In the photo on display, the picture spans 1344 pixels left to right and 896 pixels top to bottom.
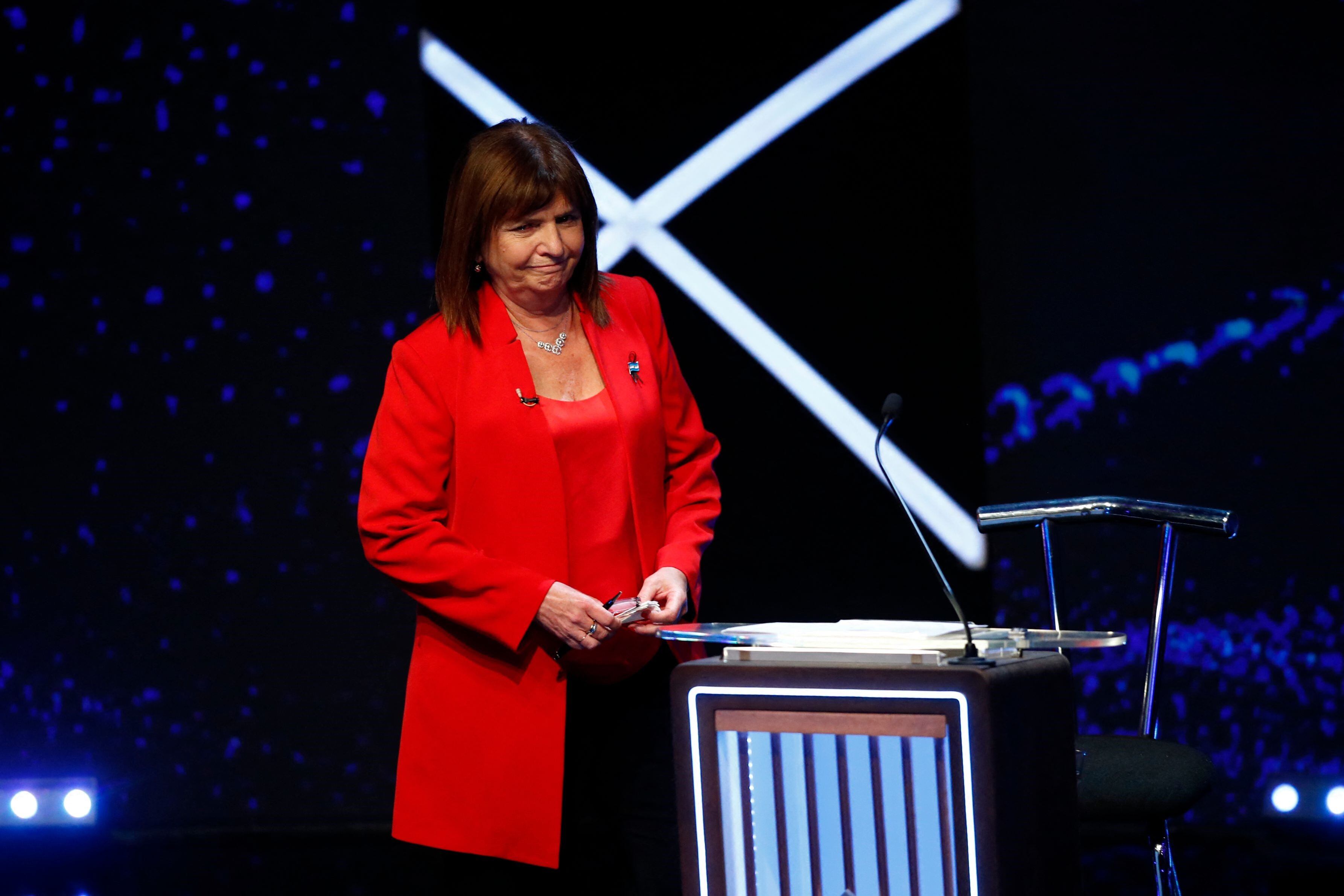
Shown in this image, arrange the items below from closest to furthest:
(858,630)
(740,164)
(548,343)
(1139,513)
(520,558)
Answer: (858,630), (520,558), (548,343), (1139,513), (740,164)

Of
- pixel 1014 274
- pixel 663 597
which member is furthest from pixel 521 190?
pixel 1014 274

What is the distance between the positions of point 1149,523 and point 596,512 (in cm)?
91

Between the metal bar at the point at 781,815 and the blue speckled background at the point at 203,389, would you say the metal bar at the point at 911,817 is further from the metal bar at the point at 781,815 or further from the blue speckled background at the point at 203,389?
the blue speckled background at the point at 203,389

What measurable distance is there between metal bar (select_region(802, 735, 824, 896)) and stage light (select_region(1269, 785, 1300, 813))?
2.13 meters

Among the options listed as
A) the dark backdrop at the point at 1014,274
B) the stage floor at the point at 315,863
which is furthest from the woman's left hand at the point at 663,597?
the stage floor at the point at 315,863

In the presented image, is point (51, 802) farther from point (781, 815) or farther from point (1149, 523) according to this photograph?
point (1149, 523)

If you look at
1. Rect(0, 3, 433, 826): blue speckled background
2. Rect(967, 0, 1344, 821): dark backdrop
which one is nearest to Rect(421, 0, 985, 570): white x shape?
Rect(967, 0, 1344, 821): dark backdrop

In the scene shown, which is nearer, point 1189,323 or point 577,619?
point 577,619

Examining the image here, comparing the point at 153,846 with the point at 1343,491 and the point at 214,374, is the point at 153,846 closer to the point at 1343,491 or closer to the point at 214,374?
the point at 214,374

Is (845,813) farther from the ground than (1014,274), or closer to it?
closer to it

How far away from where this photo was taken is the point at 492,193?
1870 mm

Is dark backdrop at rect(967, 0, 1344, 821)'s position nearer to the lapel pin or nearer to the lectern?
the lapel pin

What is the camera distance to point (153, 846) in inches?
133

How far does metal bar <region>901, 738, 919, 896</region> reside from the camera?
135 cm
